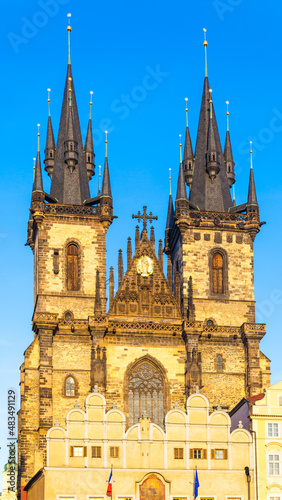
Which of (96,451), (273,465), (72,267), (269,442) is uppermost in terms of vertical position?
(72,267)

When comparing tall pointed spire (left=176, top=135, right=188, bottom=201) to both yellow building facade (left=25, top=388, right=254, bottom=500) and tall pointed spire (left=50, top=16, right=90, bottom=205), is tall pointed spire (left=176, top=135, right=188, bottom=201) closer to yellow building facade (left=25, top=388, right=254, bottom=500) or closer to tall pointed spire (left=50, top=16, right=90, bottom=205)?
tall pointed spire (left=50, top=16, right=90, bottom=205)

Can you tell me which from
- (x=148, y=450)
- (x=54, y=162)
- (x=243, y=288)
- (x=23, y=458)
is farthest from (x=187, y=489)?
(x=54, y=162)

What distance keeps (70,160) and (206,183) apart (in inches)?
348

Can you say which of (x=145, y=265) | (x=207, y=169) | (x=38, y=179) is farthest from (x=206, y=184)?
(x=38, y=179)

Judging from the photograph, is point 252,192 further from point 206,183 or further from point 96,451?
point 96,451

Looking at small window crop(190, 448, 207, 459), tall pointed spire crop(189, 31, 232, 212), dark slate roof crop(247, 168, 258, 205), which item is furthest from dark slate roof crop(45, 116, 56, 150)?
small window crop(190, 448, 207, 459)

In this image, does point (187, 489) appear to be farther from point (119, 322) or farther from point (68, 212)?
point (68, 212)

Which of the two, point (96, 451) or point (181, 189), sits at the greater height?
point (181, 189)

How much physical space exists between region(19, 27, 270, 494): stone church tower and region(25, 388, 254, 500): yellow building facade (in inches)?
472

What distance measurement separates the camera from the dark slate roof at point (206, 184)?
252 feet

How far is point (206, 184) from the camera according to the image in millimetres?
77625

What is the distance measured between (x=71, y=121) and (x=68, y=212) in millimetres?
6726

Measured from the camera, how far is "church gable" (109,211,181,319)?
237 feet

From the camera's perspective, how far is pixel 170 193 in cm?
8469
